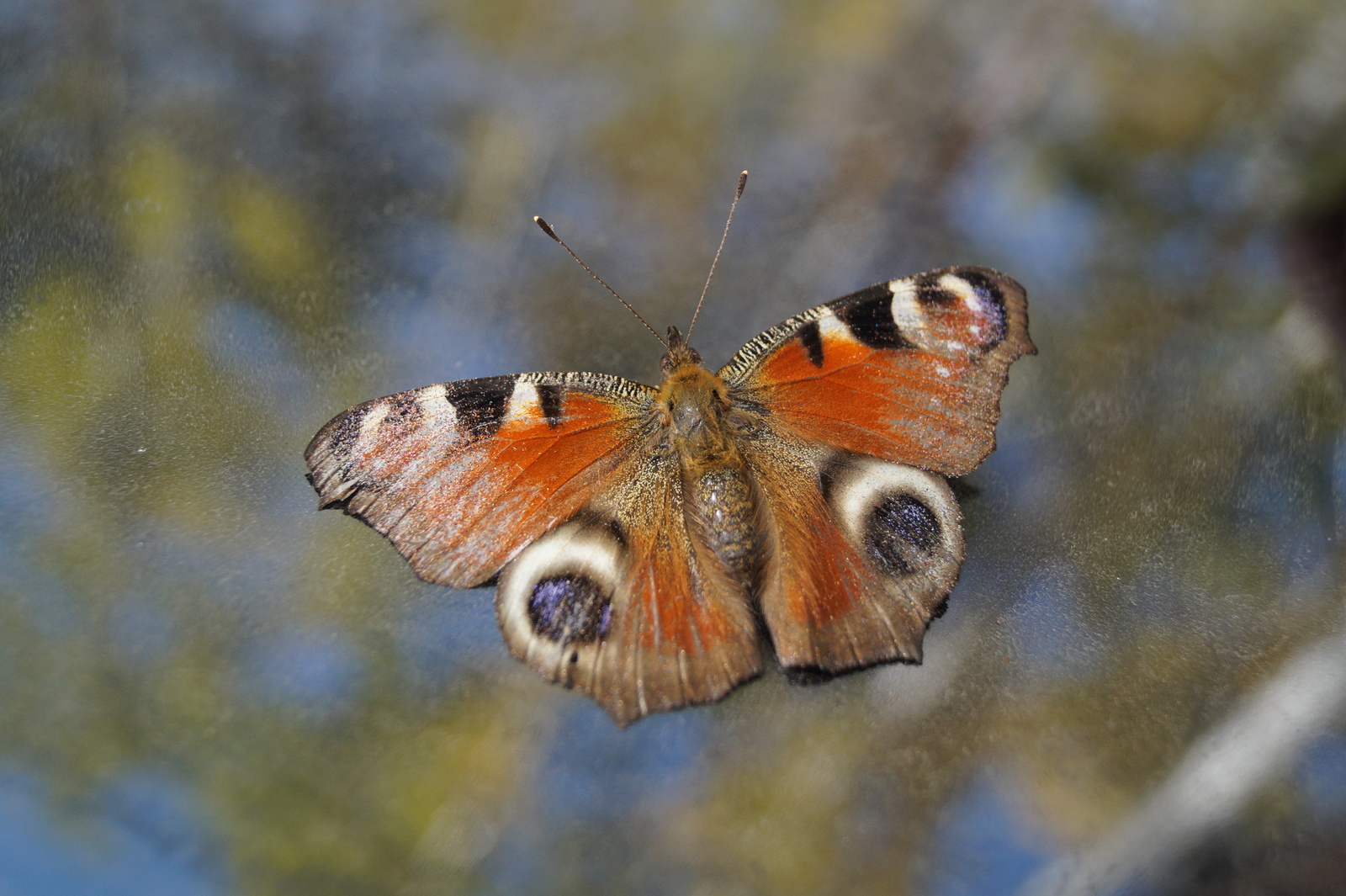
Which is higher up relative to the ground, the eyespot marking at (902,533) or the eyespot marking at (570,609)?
the eyespot marking at (570,609)

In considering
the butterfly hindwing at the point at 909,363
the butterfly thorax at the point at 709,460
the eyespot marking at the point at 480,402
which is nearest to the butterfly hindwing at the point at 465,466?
the eyespot marking at the point at 480,402

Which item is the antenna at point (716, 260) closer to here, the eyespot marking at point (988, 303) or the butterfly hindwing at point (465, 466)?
the butterfly hindwing at point (465, 466)

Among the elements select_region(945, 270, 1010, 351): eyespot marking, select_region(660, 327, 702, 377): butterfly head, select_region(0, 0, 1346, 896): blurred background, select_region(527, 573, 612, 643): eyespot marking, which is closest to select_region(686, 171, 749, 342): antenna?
select_region(0, 0, 1346, 896): blurred background

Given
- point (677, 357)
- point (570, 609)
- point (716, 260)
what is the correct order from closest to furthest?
point (570, 609), point (677, 357), point (716, 260)

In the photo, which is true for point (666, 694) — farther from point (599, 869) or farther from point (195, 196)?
point (195, 196)

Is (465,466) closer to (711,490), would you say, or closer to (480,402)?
(480,402)

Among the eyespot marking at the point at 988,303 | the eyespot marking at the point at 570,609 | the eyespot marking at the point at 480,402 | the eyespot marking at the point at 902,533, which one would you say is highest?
the eyespot marking at the point at 480,402

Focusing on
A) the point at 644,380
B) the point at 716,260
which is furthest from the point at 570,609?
the point at 716,260
